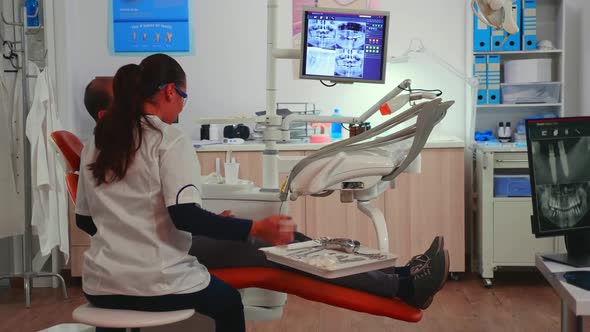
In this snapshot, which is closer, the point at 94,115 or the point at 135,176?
the point at 135,176

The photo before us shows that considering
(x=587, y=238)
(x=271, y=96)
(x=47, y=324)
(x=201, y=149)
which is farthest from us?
(x=201, y=149)

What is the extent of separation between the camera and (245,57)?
14.8 feet

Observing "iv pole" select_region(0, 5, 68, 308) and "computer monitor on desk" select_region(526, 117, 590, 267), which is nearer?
"computer monitor on desk" select_region(526, 117, 590, 267)

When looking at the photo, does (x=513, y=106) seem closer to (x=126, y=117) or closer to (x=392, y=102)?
(x=392, y=102)

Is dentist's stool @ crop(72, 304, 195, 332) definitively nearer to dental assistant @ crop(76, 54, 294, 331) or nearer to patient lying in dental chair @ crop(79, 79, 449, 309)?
dental assistant @ crop(76, 54, 294, 331)

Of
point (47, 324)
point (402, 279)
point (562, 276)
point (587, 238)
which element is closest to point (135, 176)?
point (402, 279)

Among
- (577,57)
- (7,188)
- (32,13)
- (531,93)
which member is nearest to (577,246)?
(531,93)

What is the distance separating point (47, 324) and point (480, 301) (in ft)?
7.30

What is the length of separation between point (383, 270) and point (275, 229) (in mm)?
642

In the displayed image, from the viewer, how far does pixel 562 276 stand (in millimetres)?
1742

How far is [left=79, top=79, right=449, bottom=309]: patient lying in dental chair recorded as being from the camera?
7.16 ft

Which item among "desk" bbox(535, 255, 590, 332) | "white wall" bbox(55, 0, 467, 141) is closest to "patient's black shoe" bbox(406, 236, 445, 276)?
"desk" bbox(535, 255, 590, 332)

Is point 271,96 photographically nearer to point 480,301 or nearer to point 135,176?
point 135,176

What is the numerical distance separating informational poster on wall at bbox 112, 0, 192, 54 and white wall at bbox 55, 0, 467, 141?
2.7 inches
